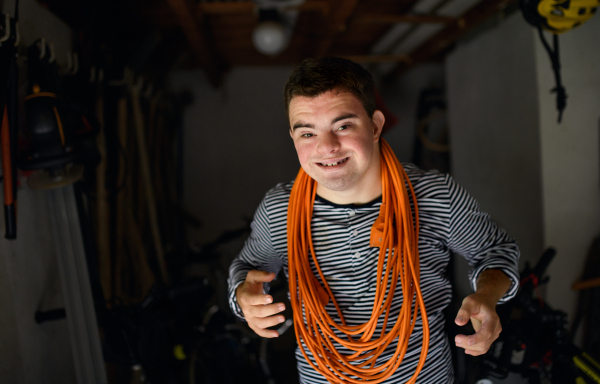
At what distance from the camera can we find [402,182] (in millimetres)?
1284

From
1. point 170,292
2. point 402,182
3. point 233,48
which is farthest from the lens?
point 233,48

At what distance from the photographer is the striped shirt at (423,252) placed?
130 centimetres

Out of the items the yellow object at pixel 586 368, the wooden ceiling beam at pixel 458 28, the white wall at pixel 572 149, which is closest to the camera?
the yellow object at pixel 586 368

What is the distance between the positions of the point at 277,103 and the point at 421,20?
A: 2042mm

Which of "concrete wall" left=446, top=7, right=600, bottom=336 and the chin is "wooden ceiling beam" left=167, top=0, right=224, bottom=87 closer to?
the chin

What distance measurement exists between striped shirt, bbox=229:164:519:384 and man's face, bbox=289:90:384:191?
0.21 m

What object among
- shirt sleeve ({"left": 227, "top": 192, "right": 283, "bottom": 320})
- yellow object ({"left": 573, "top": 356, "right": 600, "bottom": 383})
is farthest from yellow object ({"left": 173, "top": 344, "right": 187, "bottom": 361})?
yellow object ({"left": 573, "top": 356, "right": 600, "bottom": 383})

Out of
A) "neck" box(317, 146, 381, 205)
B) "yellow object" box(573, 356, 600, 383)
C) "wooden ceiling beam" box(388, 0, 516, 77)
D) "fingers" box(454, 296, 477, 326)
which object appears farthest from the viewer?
"wooden ceiling beam" box(388, 0, 516, 77)

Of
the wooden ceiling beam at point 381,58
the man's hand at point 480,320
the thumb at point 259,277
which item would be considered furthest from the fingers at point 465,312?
the wooden ceiling beam at point 381,58

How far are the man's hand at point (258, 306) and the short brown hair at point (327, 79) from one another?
0.67 m

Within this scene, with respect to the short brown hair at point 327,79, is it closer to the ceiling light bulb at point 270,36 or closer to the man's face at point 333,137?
the man's face at point 333,137

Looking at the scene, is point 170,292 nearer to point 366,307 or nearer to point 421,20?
point 366,307

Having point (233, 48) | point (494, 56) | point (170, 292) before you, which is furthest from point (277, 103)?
point (170, 292)

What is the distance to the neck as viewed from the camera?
1334mm
